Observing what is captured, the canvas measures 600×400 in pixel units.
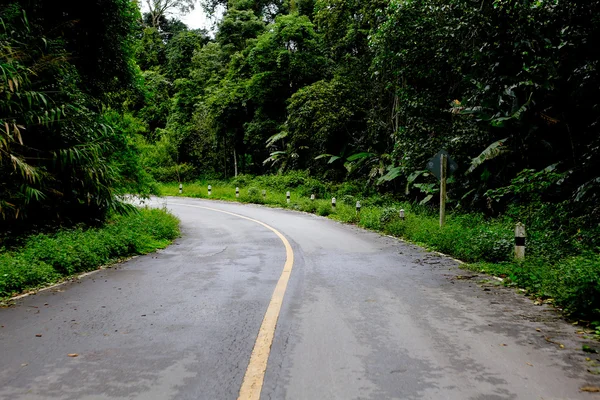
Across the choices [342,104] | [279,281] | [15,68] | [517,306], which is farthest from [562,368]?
[342,104]

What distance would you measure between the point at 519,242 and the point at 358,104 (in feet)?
58.2

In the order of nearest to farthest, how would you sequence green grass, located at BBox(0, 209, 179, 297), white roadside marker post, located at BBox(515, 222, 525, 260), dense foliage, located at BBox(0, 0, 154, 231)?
green grass, located at BBox(0, 209, 179, 297) → dense foliage, located at BBox(0, 0, 154, 231) → white roadside marker post, located at BBox(515, 222, 525, 260)

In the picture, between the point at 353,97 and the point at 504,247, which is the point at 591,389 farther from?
the point at 353,97

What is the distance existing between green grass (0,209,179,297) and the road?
1.50 ft

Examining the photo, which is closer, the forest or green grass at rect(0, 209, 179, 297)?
green grass at rect(0, 209, 179, 297)

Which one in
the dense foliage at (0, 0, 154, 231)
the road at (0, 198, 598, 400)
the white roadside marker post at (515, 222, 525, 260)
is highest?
the dense foliage at (0, 0, 154, 231)

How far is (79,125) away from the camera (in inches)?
372

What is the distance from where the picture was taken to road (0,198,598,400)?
324 cm

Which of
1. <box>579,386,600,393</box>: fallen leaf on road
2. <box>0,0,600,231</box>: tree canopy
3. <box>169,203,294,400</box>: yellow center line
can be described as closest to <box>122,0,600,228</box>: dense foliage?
<box>0,0,600,231</box>: tree canopy

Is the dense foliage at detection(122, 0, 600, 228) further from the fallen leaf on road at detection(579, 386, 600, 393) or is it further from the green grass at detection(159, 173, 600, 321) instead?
the fallen leaf on road at detection(579, 386, 600, 393)

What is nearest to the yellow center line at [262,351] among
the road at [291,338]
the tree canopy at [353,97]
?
the road at [291,338]

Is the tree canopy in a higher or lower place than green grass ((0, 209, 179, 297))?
higher

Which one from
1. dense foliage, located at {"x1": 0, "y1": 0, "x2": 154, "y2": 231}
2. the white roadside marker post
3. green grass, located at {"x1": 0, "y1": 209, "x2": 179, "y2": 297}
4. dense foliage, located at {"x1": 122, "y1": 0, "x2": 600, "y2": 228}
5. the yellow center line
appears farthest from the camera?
the white roadside marker post

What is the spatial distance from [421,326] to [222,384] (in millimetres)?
2356
